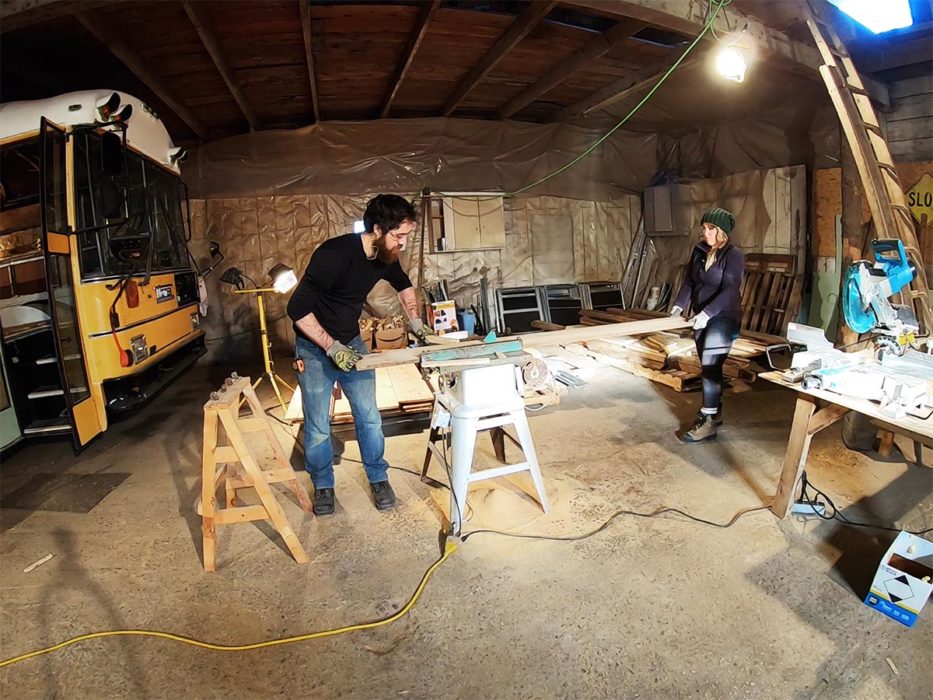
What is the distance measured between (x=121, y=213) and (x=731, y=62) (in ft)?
15.6

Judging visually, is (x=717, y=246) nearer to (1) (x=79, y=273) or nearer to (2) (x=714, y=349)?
(2) (x=714, y=349)

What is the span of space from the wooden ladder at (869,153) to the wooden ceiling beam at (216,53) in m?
4.38

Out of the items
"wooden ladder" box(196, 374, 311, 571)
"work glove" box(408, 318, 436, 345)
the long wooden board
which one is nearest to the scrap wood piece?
the long wooden board

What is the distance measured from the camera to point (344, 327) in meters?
2.90

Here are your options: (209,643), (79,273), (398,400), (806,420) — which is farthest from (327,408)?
(806,420)

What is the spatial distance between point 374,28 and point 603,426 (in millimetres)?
3885

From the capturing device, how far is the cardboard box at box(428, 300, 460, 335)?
6.96 metres

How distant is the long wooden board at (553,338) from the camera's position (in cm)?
269

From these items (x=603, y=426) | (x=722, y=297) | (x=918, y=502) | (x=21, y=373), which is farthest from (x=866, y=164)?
(x=21, y=373)

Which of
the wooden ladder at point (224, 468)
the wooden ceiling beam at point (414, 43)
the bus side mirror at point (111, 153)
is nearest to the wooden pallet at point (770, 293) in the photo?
the wooden ceiling beam at point (414, 43)

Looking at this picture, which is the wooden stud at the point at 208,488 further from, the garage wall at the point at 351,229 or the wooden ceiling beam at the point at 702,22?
the garage wall at the point at 351,229

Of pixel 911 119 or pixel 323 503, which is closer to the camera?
pixel 323 503

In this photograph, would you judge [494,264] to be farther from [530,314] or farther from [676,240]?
[676,240]

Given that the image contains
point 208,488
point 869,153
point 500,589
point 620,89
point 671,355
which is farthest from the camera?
point 620,89
